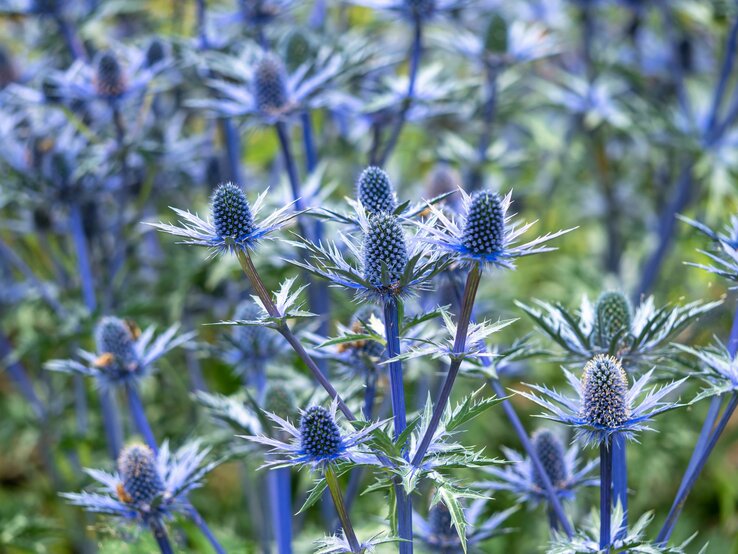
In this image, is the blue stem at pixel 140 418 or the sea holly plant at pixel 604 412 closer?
the sea holly plant at pixel 604 412

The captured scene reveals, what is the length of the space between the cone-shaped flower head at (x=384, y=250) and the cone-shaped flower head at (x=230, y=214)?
18 centimetres

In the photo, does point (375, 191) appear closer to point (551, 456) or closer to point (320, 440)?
point (320, 440)

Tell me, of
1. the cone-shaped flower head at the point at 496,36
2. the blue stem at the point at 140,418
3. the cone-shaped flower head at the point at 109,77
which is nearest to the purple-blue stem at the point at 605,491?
the blue stem at the point at 140,418

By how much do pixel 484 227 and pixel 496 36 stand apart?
1.46 m

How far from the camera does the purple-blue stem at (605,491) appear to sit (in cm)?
123

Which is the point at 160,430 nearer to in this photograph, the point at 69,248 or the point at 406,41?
the point at 69,248

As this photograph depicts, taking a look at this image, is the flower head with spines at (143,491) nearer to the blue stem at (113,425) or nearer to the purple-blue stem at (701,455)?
the purple-blue stem at (701,455)

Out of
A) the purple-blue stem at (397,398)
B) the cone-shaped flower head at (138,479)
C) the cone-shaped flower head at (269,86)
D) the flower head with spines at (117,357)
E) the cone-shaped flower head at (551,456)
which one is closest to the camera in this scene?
the purple-blue stem at (397,398)

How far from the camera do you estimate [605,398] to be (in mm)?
1206

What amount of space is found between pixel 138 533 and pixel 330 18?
2.61m

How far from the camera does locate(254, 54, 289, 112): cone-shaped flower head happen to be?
80.4 inches

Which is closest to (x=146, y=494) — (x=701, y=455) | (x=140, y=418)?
(x=140, y=418)

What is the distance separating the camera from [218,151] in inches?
117

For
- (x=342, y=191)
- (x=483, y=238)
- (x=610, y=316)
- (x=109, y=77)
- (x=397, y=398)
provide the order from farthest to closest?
(x=342, y=191) < (x=109, y=77) < (x=610, y=316) < (x=397, y=398) < (x=483, y=238)
